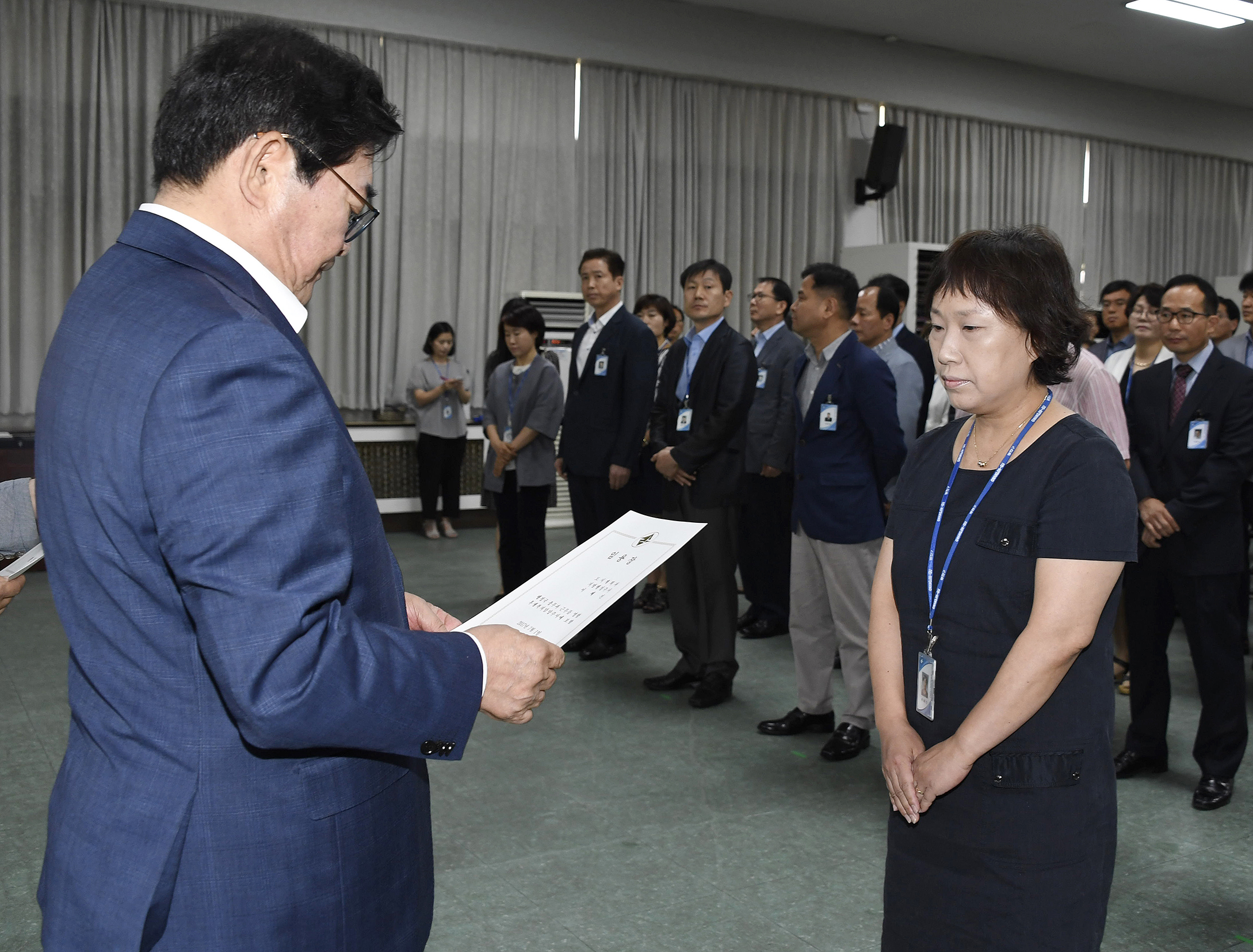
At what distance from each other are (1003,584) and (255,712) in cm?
100

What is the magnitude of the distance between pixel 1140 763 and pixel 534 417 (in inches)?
119

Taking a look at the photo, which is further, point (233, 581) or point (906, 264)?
point (906, 264)

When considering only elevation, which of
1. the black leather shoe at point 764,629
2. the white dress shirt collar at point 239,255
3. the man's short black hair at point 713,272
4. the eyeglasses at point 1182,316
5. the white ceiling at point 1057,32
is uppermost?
the white ceiling at point 1057,32

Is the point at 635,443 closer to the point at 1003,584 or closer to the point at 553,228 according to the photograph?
the point at 1003,584

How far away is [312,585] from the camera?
0.90 metres

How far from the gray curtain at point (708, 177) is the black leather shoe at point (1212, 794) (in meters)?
6.27

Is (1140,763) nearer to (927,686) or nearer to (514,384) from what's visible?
(927,686)

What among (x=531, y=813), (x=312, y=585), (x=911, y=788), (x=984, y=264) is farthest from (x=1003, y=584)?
(x=531, y=813)

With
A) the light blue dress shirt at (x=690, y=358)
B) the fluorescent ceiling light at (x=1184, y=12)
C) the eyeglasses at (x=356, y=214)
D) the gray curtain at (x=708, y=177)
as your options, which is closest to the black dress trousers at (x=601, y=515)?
the light blue dress shirt at (x=690, y=358)

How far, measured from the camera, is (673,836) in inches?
112

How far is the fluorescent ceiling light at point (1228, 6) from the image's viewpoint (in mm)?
7764

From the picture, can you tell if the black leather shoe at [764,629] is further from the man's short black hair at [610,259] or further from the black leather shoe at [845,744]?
the man's short black hair at [610,259]

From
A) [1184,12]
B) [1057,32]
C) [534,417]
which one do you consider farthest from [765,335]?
[1057,32]

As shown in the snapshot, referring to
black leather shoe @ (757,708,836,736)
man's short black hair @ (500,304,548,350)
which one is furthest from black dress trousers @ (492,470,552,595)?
black leather shoe @ (757,708,836,736)
